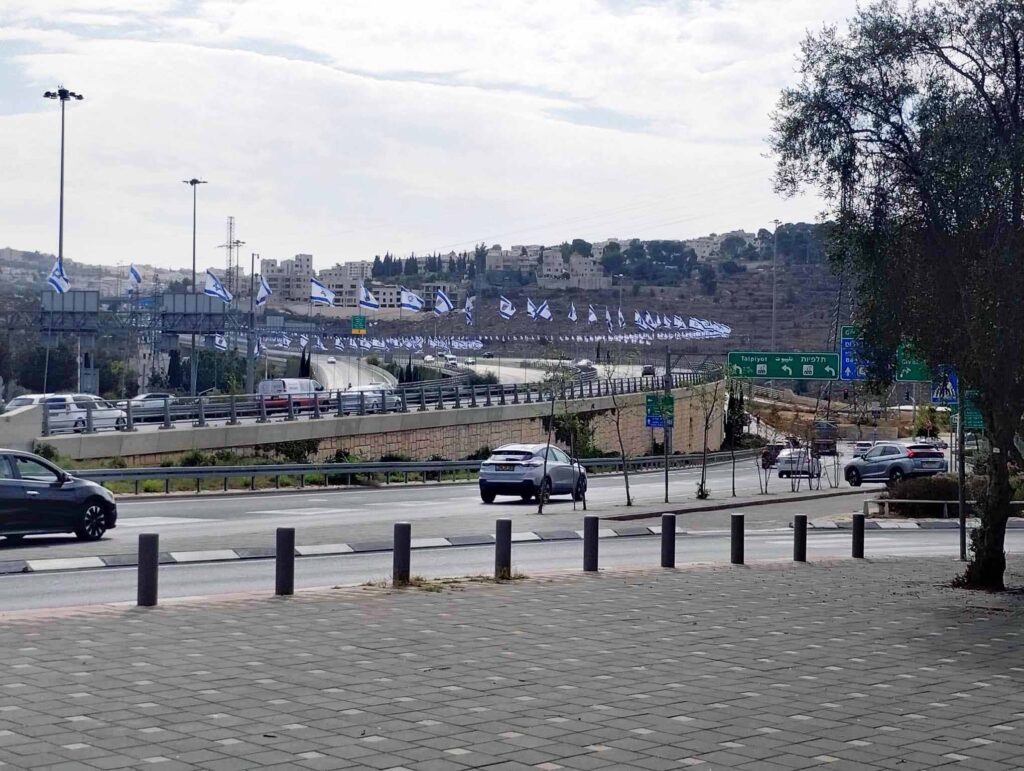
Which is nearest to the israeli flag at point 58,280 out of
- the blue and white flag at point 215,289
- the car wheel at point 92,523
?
the blue and white flag at point 215,289

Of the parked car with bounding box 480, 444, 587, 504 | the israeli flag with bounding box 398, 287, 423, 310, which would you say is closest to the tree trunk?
the parked car with bounding box 480, 444, 587, 504

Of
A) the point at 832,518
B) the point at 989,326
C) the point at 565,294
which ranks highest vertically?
the point at 565,294

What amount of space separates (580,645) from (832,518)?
23.7 m

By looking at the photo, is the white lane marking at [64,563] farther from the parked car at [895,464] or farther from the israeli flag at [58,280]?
the israeli flag at [58,280]

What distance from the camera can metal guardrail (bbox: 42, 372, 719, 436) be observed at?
127ft

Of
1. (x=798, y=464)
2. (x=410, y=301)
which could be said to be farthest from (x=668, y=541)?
(x=410, y=301)

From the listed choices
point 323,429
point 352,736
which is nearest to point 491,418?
point 323,429

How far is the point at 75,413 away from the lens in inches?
1518

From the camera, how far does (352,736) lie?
7254 millimetres

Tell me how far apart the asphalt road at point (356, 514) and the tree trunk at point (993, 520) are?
971 centimetres

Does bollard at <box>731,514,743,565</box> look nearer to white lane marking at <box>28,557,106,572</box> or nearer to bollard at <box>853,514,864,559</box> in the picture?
bollard at <box>853,514,864,559</box>

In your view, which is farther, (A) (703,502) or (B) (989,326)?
(A) (703,502)

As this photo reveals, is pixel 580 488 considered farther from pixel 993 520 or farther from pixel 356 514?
pixel 993 520

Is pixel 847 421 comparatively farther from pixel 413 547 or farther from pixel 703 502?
pixel 413 547
